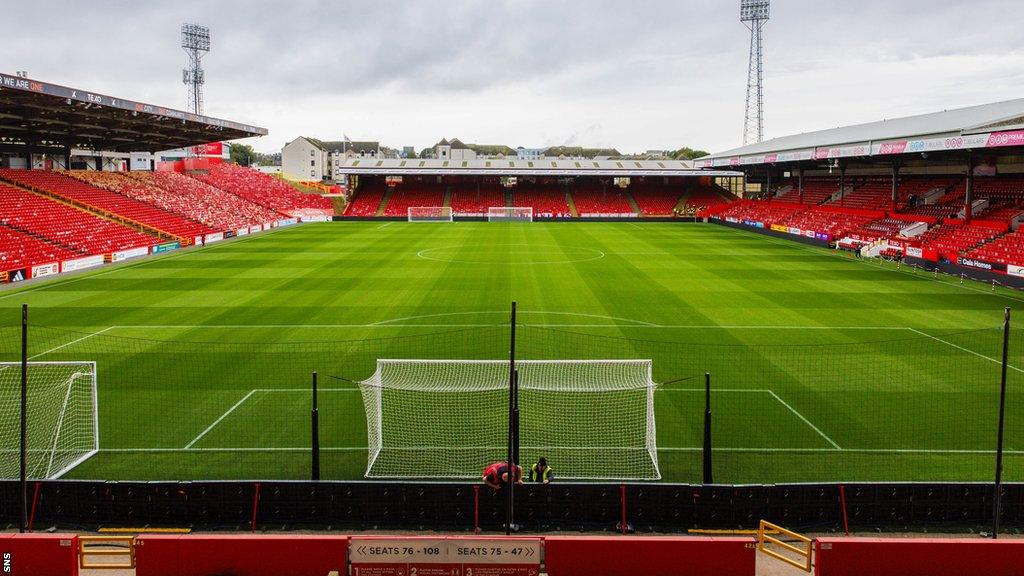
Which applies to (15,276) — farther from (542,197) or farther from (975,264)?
(542,197)

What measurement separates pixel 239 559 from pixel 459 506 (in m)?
3.45

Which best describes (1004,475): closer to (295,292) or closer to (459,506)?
(459,506)

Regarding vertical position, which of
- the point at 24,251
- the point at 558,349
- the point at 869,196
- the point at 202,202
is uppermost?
the point at 869,196

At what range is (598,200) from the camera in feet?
289

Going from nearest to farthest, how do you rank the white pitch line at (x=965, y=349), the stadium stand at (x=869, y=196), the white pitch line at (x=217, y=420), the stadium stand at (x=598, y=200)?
the white pitch line at (x=217, y=420) → the white pitch line at (x=965, y=349) → the stadium stand at (x=869, y=196) → the stadium stand at (x=598, y=200)

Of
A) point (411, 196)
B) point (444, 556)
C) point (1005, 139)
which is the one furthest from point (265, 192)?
point (444, 556)

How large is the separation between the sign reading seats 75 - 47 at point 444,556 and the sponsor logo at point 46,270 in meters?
34.3

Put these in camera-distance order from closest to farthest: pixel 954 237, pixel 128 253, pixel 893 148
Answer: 1. pixel 954 237
2. pixel 128 253
3. pixel 893 148

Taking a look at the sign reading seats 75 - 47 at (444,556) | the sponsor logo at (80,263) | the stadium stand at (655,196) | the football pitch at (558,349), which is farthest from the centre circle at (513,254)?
the stadium stand at (655,196)

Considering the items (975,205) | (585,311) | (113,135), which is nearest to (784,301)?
(585,311)

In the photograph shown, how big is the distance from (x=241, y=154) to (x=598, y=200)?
10340 centimetres

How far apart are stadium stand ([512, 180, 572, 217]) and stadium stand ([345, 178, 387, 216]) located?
16891mm

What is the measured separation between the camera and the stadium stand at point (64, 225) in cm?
4066

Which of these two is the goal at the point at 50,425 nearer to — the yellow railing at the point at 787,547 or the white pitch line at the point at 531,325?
the white pitch line at the point at 531,325
